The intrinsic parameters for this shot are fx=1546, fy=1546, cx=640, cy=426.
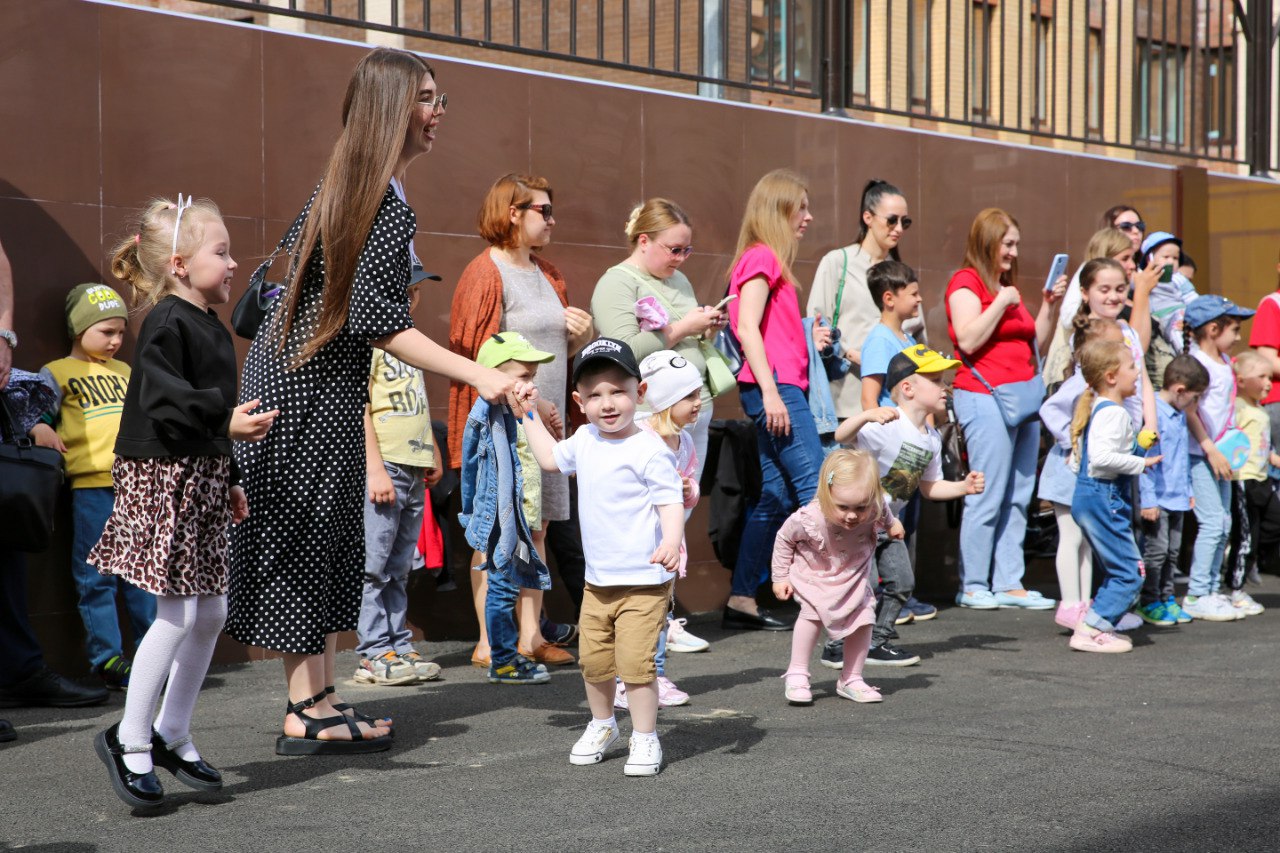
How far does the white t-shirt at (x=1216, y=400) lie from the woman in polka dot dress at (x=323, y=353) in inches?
217

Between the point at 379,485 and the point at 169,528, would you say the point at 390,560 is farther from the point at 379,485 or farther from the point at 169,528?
the point at 169,528

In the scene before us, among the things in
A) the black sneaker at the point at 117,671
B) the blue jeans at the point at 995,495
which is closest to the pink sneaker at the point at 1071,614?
the blue jeans at the point at 995,495

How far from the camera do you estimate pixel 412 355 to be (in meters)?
4.62

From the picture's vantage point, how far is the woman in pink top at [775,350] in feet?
24.3

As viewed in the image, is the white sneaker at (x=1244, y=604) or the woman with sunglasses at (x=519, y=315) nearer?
the woman with sunglasses at (x=519, y=315)

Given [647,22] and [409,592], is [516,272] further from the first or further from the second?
[647,22]

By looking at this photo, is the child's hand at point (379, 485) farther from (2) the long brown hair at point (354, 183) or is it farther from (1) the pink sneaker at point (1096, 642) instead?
(1) the pink sneaker at point (1096, 642)

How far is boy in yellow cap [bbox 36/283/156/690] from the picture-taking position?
604 cm

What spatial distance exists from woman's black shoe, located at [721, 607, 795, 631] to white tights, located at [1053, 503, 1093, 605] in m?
1.39

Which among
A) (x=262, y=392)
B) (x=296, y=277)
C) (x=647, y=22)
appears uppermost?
(x=647, y=22)

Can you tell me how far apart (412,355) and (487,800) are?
132cm

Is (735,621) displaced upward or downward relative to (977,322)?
downward

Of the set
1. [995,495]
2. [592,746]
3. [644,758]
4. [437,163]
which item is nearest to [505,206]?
A: [437,163]

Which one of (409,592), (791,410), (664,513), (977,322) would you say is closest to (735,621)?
(791,410)
